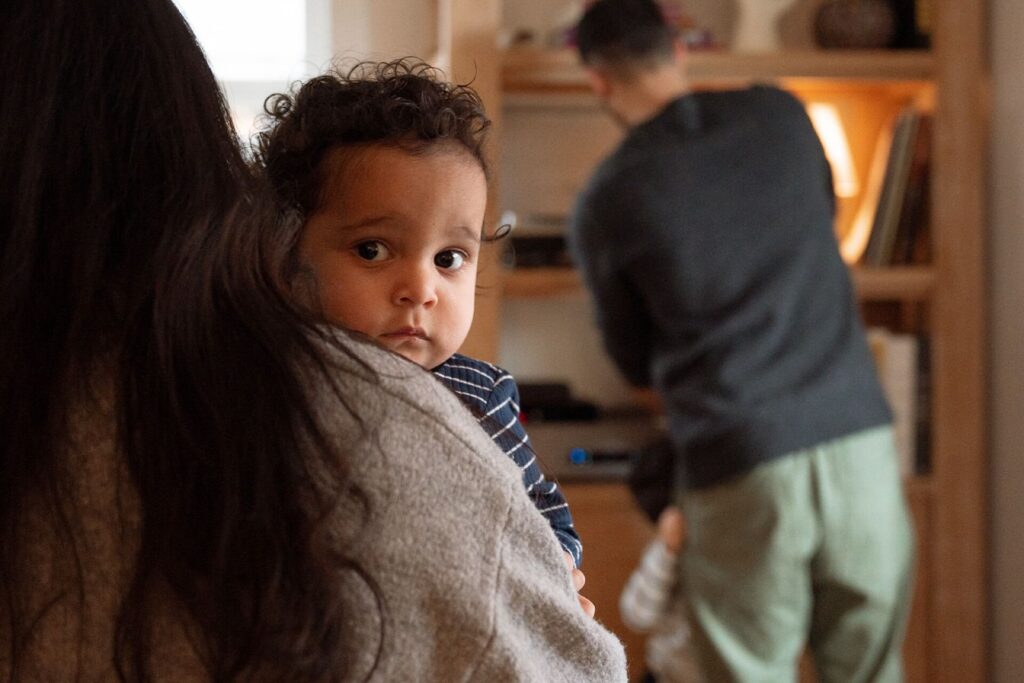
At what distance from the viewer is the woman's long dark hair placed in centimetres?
69

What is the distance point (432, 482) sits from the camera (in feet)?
2.38

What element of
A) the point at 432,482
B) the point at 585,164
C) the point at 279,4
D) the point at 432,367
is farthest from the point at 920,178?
the point at 432,482

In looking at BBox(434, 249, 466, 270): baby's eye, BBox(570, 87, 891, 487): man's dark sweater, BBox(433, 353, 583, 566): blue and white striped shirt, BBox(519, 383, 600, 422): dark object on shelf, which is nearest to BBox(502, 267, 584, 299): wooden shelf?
BBox(519, 383, 600, 422): dark object on shelf

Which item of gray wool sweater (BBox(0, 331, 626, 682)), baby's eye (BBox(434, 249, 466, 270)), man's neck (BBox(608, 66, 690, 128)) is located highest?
man's neck (BBox(608, 66, 690, 128))

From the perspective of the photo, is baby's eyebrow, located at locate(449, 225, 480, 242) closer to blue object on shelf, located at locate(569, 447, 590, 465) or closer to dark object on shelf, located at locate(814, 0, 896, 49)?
blue object on shelf, located at locate(569, 447, 590, 465)

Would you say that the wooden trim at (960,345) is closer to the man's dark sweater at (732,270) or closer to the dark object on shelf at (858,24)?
the dark object on shelf at (858,24)

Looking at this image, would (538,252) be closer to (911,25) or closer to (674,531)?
(674,531)

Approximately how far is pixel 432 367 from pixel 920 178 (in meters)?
1.99

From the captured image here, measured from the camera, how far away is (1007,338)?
2779mm

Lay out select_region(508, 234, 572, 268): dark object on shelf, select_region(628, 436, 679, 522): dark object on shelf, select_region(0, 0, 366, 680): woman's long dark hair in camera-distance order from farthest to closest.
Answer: select_region(508, 234, 572, 268): dark object on shelf → select_region(628, 436, 679, 522): dark object on shelf → select_region(0, 0, 366, 680): woman's long dark hair

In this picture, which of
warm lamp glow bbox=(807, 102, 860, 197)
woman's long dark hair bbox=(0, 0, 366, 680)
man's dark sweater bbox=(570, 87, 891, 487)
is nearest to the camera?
woman's long dark hair bbox=(0, 0, 366, 680)

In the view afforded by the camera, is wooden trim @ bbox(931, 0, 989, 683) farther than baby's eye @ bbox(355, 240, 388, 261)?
Yes

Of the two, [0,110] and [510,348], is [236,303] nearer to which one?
[0,110]

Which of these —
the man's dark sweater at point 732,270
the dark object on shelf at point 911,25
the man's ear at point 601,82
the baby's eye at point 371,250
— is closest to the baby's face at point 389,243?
the baby's eye at point 371,250
